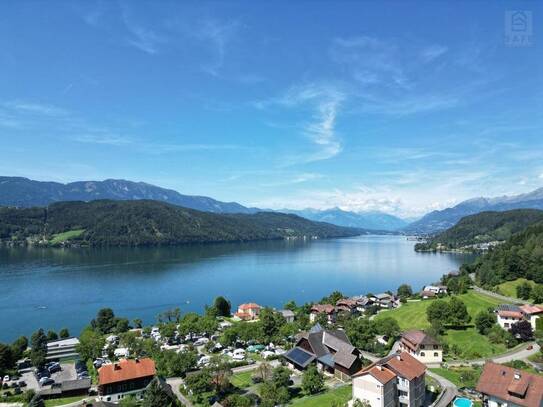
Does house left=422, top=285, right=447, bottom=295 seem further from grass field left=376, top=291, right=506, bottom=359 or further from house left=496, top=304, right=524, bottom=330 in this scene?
house left=496, top=304, right=524, bottom=330

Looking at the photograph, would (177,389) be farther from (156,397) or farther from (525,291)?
(525,291)

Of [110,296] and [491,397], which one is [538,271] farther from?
[110,296]

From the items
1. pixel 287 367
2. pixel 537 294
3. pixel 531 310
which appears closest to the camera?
pixel 287 367

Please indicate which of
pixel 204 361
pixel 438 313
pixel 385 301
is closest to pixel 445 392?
pixel 438 313

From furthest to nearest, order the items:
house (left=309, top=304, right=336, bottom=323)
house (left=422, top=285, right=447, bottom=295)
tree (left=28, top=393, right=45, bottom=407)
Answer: house (left=422, top=285, right=447, bottom=295), house (left=309, top=304, right=336, bottom=323), tree (left=28, top=393, right=45, bottom=407)

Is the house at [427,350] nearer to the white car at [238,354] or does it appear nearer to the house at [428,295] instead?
the white car at [238,354]

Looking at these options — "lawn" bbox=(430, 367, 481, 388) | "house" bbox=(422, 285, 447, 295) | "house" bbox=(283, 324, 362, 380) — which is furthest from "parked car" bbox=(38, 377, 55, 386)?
"house" bbox=(422, 285, 447, 295)

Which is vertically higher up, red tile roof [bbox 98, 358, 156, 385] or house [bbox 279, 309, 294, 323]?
red tile roof [bbox 98, 358, 156, 385]

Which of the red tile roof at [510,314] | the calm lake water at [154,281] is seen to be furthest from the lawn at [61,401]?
the red tile roof at [510,314]
